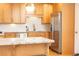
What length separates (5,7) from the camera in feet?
24.1

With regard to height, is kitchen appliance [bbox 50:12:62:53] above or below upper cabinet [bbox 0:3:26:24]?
below

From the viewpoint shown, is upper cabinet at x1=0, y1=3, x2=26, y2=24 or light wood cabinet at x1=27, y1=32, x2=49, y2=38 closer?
upper cabinet at x1=0, y1=3, x2=26, y2=24

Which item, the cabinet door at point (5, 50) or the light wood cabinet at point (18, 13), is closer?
the cabinet door at point (5, 50)

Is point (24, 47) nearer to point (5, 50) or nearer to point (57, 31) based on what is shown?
point (5, 50)

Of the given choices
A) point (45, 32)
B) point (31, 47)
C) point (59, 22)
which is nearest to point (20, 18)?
point (45, 32)

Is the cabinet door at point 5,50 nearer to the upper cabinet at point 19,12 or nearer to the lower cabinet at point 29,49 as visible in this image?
the lower cabinet at point 29,49

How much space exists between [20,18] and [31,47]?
13.4 ft

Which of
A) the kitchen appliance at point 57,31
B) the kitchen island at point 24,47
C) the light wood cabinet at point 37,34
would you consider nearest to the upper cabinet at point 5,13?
the light wood cabinet at point 37,34

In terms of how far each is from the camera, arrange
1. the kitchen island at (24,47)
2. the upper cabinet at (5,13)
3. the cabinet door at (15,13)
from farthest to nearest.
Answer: the cabinet door at (15,13), the upper cabinet at (5,13), the kitchen island at (24,47)

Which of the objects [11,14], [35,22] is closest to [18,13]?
[11,14]

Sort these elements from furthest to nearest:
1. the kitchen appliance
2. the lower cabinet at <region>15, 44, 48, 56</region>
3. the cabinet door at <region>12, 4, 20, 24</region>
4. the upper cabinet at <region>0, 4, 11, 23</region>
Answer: the cabinet door at <region>12, 4, 20, 24</region>
the upper cabinet at <region>0, 4, 11, 23</region>
the kitchen appliance
the lower cabinet at <region>15, 44, 48, 56</region>

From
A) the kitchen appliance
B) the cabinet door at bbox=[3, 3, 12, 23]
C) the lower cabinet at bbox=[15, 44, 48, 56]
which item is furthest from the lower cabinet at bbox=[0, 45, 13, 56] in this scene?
the cabinet door at bbox=[3, 3, 12, 23]

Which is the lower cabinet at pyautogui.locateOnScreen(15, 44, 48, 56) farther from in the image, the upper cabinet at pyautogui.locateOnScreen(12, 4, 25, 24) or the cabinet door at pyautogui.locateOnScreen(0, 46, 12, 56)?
the upper cabinet at pyautogui.locateOnScreen(12, 4, 25, 24)

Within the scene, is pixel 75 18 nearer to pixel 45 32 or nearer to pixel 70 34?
pixel 70 34
